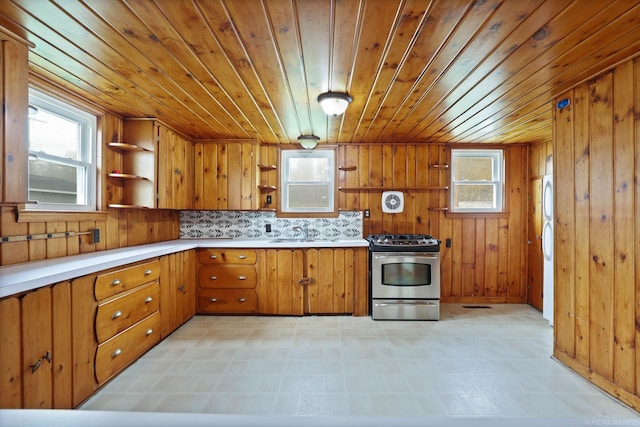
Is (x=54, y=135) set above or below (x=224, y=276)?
above

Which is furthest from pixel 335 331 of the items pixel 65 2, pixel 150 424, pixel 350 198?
pixel 65 2

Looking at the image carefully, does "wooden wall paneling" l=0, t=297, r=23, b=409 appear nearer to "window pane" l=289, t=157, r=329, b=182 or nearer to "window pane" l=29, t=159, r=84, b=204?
"window pane" l=29, t=159, r=84, b=204

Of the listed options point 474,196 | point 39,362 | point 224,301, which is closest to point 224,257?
point 224,301

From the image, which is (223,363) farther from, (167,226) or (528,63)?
(528,63)

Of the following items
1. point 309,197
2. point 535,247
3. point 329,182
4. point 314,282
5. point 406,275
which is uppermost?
point 329,182

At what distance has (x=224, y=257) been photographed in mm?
3312

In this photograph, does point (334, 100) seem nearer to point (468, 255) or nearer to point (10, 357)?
point (10, 357)

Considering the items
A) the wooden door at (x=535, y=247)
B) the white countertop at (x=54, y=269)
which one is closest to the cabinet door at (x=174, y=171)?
the white countertop at (x=54, y=269)

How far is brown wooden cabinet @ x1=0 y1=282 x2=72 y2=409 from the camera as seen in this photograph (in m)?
1.37

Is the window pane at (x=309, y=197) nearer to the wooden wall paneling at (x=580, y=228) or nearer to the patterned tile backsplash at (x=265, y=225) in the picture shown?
the patterned tile backsplash at (x=265, y=225)

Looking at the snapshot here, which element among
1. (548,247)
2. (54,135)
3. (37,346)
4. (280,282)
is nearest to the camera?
(37,346)

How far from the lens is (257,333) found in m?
2.86

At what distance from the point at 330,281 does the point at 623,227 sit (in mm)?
2536

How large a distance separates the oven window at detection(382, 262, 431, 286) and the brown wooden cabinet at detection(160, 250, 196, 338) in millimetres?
2259
